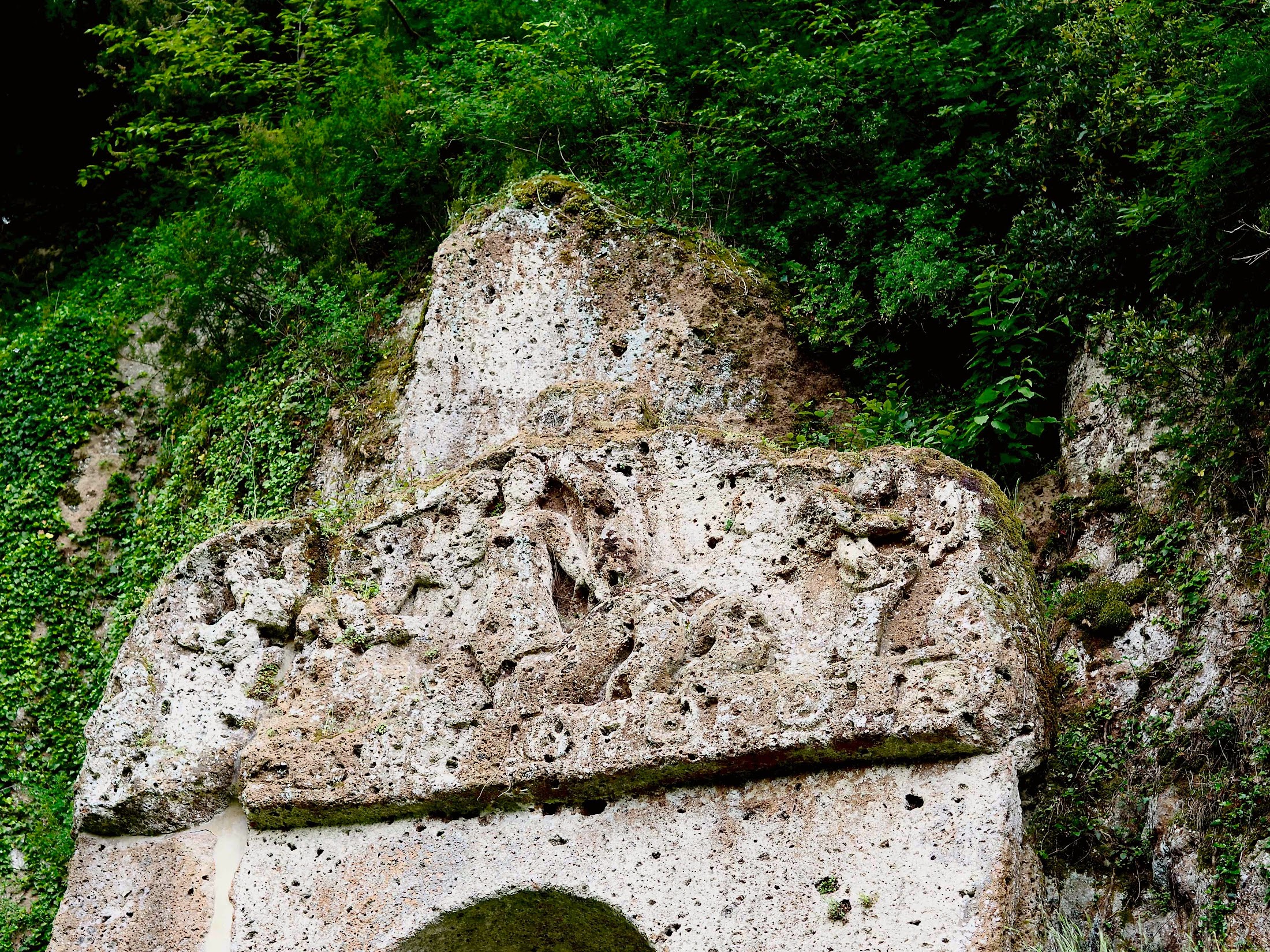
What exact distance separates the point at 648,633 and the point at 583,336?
2.61 meters

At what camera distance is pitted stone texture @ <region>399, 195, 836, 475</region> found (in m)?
7.66

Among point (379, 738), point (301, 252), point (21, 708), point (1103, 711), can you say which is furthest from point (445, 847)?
point (301, 252)

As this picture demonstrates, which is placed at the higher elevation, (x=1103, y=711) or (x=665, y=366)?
(x=665, y=366)

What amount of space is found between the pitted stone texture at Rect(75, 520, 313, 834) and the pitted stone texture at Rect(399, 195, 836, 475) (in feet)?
3.82

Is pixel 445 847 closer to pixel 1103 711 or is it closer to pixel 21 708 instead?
pixel 1103 711

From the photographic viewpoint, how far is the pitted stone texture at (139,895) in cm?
617

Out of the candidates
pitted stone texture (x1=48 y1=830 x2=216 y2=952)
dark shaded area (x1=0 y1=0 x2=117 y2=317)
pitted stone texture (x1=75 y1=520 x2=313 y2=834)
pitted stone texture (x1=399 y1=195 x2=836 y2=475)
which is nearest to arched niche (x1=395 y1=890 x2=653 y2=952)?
pitted stone texture (x1=48 y1=830 x2=216 y2=952)

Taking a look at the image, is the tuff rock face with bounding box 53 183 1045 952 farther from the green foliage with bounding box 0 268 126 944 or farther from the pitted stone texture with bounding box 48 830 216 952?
the green foliage with bounding box 0 268 126 944

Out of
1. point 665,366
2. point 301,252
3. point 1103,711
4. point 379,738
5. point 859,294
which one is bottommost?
point 379,738

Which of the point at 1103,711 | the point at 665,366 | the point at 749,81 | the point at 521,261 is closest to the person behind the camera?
the point at 1103,711

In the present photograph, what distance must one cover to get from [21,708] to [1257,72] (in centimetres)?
817

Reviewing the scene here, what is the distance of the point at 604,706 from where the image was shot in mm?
5688

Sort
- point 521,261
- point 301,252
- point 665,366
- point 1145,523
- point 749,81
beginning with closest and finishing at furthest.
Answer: point 1145,523, point 665,366, point 521,261, point 749,81, point 301,252

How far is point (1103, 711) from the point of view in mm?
5762
